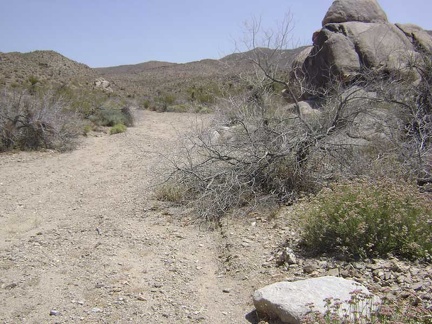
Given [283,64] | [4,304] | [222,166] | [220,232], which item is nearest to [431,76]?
[283,64]

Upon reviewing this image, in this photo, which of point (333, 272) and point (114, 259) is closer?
point (333, 272)

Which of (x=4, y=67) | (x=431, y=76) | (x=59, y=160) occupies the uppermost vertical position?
(x=4, y=67)

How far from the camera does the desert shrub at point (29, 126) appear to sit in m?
12.5

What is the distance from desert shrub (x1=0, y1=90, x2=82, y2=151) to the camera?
1245 cm

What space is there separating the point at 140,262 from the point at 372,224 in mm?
2737

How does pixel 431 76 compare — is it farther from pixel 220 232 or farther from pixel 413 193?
pixel 220 232

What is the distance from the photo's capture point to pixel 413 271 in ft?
14.7

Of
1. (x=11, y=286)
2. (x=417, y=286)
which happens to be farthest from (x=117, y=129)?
(x=417, y=286)

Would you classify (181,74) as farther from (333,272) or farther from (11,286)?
(333,272)

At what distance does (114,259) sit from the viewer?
5.65 meters

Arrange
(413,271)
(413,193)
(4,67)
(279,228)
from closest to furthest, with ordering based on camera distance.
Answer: (413,271)
(413,193)
(279,228)
(4,67)

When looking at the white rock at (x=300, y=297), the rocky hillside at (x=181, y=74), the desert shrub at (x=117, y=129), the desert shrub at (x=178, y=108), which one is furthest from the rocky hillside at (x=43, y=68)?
the white rock at (x=300, y=297)

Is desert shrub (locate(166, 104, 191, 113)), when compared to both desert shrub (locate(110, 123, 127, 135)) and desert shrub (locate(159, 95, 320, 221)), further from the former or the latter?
desert shrub (locate(159, 95, 320, 221))

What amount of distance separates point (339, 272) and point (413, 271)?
708 mm
